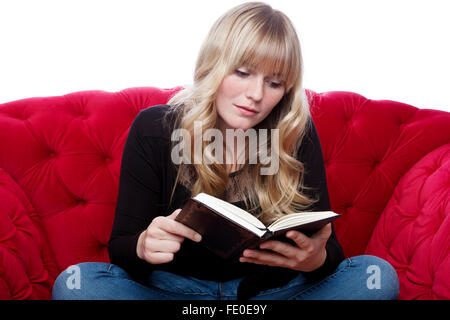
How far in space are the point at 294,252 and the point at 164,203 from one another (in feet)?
1.42

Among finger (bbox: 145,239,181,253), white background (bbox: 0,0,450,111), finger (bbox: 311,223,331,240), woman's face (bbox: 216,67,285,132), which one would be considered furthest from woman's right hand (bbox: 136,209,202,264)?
white background (bbox: 0,0,450,111)

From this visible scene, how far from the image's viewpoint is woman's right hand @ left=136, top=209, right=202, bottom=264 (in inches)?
35.2

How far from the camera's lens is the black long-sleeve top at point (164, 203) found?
1132 millimetres

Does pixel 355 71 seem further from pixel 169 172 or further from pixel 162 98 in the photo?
pixel 169 172

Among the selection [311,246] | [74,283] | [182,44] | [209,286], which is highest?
[182,44]

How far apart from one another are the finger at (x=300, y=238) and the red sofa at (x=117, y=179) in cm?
45

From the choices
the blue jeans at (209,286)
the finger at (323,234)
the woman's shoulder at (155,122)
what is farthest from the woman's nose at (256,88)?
the blue jeans at (209,286)

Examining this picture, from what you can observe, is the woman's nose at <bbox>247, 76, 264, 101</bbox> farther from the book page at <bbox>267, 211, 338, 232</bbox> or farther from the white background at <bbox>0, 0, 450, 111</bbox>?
the white background at <bbox>0, 0, 450, 111</bbox>

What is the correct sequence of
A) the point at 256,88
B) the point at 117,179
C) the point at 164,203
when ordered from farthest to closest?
the point at 117,179, the point at 164,203, the point at 256,88

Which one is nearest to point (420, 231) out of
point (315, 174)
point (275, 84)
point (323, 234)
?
point (315, 174)

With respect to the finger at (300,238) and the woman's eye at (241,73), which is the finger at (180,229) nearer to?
the finger at (300,238)

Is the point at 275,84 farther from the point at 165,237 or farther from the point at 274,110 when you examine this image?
the point at 165,237

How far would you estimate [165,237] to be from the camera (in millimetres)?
926

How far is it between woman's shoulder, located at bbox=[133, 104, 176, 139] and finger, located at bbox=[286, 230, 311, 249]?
0.49 metres
